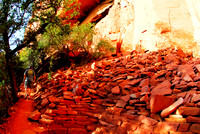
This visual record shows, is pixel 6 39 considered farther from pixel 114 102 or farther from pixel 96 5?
pixel 96 5

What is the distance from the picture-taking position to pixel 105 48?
9.75 metres

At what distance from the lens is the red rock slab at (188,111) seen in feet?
10.2

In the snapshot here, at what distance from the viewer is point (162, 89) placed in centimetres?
441

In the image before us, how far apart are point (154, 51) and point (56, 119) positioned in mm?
5687

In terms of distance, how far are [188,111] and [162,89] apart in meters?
1.24

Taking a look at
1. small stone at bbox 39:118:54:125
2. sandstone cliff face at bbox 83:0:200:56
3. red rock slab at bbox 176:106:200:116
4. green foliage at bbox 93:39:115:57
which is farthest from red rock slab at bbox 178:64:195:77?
green foliage at bbox 93:39:115:57

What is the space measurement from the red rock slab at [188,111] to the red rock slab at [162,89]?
854 millimetres

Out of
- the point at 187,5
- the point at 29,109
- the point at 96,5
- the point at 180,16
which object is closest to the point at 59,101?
the point at 29,109

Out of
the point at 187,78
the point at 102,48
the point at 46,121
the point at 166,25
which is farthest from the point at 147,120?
the point at 102,48

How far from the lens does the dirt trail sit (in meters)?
4.21

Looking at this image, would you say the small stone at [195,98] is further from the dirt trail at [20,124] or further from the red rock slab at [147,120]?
the dirt trail at [20,124]

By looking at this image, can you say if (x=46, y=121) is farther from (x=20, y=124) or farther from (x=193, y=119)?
(x=193, y=119)

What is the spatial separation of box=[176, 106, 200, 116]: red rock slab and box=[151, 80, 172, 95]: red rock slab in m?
0.85

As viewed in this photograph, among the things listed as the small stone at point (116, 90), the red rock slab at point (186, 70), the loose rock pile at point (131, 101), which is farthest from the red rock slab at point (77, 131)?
the red rock slab at point (186, 70)
